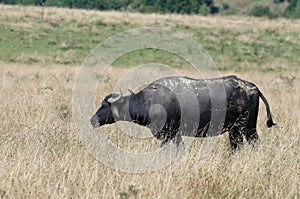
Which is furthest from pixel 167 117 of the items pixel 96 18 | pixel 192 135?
pixel 96 18

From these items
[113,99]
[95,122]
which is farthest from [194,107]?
[95,122]

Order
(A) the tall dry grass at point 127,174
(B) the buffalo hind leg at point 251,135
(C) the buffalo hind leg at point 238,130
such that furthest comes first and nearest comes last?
(B) the buffalo hind leg at point 251,135 → (C) the buffalo hind leg at point 238,130 → (A) the tall dry grass at point 127,174

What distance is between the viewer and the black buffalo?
8.25m

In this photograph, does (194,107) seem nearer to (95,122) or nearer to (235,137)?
(235,137)

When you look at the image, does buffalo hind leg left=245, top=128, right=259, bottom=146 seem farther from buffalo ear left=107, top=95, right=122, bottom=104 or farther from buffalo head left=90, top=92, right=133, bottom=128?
buffalo ear left=107, top=95, right=122, bottom=104

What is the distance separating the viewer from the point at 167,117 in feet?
27.0

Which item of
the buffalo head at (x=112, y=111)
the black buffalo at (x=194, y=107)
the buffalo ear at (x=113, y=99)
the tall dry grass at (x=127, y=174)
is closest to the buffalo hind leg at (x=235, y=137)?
the black buffalo at (x=194, y=107)

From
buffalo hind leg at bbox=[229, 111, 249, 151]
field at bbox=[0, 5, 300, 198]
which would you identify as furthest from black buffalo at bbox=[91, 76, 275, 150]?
field at bbox=[0, 5, 300, 198]

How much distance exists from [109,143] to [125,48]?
64.6ft

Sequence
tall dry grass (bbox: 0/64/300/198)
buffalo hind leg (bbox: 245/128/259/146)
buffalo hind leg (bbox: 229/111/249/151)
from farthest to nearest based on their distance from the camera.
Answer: buffalo hind leg (bbox: 245/128/259/146) < buffalo hind leg (bbox: 229/111/249/151) < tall dry grass (bbox: 0/64/300/198)

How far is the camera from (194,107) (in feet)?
27.2

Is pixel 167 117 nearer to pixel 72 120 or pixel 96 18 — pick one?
pixel 72 120

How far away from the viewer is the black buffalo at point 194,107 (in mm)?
8250

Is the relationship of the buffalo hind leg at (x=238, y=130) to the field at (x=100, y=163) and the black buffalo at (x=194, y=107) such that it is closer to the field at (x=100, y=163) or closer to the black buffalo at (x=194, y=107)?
the black buffalo at (x=194, y=107)
